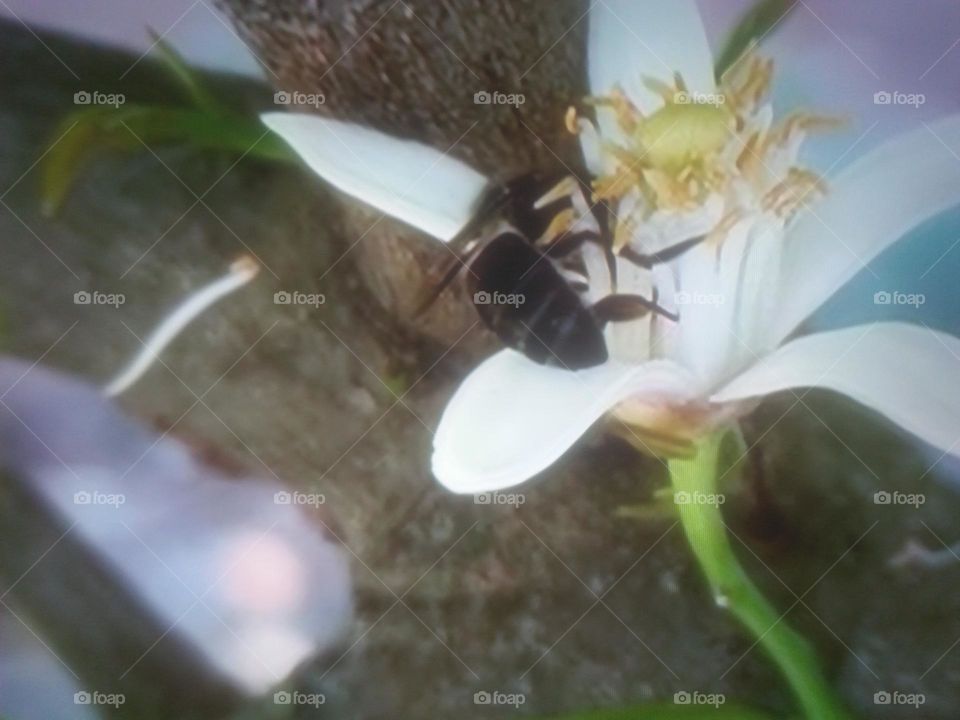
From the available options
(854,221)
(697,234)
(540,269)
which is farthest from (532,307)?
(854,221)

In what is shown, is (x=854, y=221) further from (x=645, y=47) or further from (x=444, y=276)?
(x=444, y=276)

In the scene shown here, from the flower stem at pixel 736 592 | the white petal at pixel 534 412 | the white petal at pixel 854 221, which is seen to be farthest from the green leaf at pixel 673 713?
the white petal at pixel 854 221

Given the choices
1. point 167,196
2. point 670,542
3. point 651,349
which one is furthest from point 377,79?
point 670,542


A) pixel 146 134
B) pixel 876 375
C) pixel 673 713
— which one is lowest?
pixel 673 713

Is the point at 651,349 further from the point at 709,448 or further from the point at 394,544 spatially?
the point at 394,544

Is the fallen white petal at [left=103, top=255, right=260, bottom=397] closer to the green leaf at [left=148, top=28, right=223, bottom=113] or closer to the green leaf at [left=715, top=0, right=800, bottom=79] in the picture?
the green leaf at [left=148, top=28, right=223, bottom=113]

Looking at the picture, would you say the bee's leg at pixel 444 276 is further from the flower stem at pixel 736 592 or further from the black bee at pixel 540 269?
the flower stem at pixel 736 592
